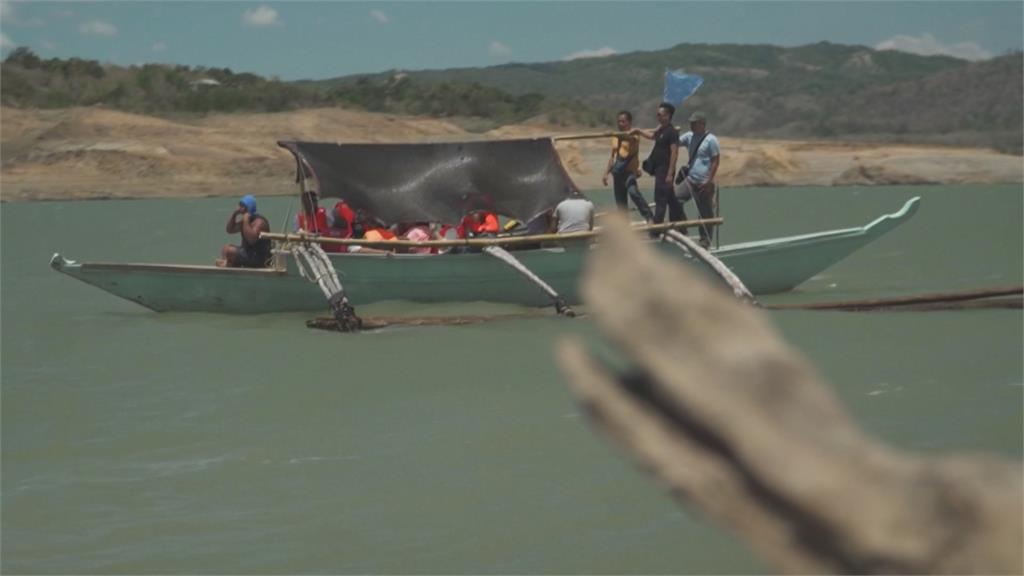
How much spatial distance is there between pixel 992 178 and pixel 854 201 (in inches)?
398

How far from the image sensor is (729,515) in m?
1.91

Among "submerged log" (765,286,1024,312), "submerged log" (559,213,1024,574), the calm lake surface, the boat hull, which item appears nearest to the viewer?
"submerged log" (559,213,1024,574)

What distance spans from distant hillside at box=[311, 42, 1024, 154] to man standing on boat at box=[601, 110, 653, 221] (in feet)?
155

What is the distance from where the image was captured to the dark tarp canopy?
58.0 ft

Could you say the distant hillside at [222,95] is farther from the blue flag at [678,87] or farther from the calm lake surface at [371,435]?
the blue flag at [678,87]

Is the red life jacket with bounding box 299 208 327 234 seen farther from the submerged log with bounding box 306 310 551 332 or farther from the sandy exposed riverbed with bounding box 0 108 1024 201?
the sandy exposed riverbed with bounding box 0 108 1024 201

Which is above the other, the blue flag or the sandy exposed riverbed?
the blue flag

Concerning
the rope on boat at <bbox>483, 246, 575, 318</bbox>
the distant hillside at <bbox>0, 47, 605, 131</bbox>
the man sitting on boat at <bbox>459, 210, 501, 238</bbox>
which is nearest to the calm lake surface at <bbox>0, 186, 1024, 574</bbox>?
the rope on boat at <bbox>483, 246, 575, 318</bbox>

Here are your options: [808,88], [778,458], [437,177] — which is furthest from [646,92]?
[778,458]

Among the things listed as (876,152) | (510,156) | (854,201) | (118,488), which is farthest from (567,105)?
(118,488)

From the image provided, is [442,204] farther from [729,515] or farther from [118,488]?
[729,515]

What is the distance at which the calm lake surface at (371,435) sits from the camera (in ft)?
26.8

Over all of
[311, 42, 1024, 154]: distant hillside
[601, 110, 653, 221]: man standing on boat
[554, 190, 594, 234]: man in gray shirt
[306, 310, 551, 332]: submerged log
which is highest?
[601, 110, 653, 221]: man standing on boat

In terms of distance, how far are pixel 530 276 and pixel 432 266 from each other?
1.18 metres
